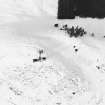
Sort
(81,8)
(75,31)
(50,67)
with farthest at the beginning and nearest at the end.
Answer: (81,8) < (75,31) < (50,67)

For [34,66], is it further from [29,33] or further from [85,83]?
[29,33]

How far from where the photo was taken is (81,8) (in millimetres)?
9922

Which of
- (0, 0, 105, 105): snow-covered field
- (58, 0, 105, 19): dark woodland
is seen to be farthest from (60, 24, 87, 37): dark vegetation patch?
(58, 0, 105, 19): dark woodland

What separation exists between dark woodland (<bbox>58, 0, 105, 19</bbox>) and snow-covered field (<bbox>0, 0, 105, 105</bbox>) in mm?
1432

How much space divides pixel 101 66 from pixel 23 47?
6.02 ft

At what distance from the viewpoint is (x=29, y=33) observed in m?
8.14

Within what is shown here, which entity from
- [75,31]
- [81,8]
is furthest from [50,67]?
[81,8]

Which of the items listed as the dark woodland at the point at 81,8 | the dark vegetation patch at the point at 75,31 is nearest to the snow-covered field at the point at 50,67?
the dark vegetation patch at the point at 75,31

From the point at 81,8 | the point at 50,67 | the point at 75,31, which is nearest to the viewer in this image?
the point at 50,67

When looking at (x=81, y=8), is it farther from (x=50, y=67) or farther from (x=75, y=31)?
(x=50, y=67)

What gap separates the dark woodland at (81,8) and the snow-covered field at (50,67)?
1.43m

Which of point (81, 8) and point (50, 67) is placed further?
point (81, 8)

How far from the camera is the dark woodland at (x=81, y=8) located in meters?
9.52

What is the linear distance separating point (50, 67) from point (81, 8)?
3.87m
